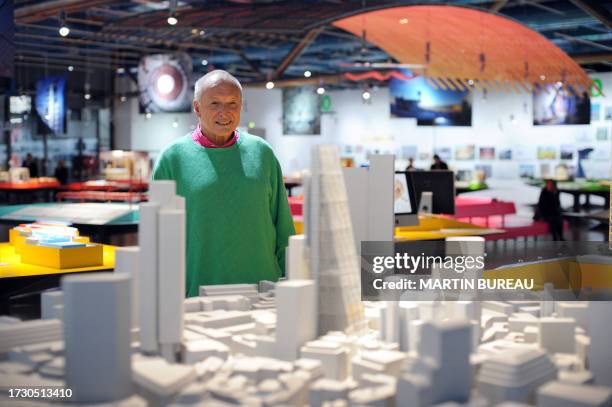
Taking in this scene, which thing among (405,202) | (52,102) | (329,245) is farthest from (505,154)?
(329,245)

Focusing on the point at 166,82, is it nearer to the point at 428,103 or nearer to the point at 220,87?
the point at 428,103

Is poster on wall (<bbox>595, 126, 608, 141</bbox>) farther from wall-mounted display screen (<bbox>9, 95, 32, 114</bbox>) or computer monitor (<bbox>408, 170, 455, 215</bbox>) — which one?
wall-mounted display screen (<bbox>9, 95, 32, 114</bbox>)

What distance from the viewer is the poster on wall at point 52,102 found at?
12719 millimetres

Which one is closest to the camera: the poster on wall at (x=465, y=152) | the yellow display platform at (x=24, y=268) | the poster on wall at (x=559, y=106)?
the yellow display platform at (x=24, y=268)

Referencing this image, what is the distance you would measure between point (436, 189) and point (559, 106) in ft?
23.2

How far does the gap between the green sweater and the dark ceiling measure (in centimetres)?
650

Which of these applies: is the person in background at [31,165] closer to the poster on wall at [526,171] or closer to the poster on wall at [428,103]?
the poster on wall at [428,103]

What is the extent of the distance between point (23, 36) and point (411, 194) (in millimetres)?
11256

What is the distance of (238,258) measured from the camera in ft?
8.54

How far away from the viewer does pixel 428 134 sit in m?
16.7

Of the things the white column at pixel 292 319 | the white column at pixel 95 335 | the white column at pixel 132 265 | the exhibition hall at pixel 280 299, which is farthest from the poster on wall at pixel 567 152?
the white column at pixel 95 335

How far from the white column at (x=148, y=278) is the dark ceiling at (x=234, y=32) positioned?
7.65 m

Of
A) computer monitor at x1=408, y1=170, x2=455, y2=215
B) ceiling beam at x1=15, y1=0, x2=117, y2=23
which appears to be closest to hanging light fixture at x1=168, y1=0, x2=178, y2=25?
ceiling beam at x1=15, y1=0, x2=117, y2=23

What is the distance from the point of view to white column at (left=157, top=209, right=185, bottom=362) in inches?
56.7
